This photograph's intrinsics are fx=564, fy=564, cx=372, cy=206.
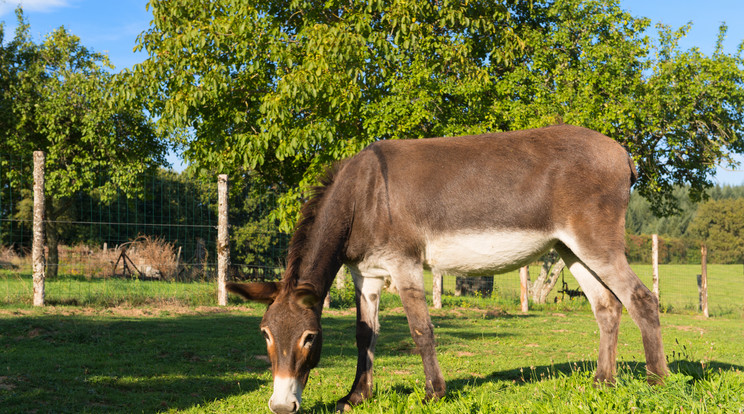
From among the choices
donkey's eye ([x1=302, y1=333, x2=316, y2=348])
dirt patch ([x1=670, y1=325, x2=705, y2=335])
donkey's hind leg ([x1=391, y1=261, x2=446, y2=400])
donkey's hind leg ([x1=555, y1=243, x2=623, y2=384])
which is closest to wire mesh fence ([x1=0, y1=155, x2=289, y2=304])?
donkey's hind leg ([x1=391, y1=261, x2=446, y2=400])

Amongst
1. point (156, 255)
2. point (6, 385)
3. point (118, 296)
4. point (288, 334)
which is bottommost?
point (6, 385)

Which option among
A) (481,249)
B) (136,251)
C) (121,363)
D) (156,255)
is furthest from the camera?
(136,251)

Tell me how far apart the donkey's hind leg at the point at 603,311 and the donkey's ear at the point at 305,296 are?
2.41 m

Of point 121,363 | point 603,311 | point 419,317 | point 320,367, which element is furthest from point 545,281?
point 419,317

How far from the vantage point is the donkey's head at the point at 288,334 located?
3.71 meters

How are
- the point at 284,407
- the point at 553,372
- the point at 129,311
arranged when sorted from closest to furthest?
1. the point at 284,407
2. the point at 553,372
3. the point at 129,311

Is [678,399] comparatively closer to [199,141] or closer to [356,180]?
[356,180]

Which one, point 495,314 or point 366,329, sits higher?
point 366,329

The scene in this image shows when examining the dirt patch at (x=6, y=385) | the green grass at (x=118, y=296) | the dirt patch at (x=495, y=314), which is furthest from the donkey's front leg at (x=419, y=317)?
the dirt patch at (x=495, y=314)

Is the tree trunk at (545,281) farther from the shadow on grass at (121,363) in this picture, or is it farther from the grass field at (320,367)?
the shadow on grass at (121,363)

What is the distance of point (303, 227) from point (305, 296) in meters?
0.85

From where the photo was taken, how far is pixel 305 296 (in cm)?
390

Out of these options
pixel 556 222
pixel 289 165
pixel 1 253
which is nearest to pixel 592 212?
pixel 556 222

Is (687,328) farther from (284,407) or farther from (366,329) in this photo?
(284,407)
